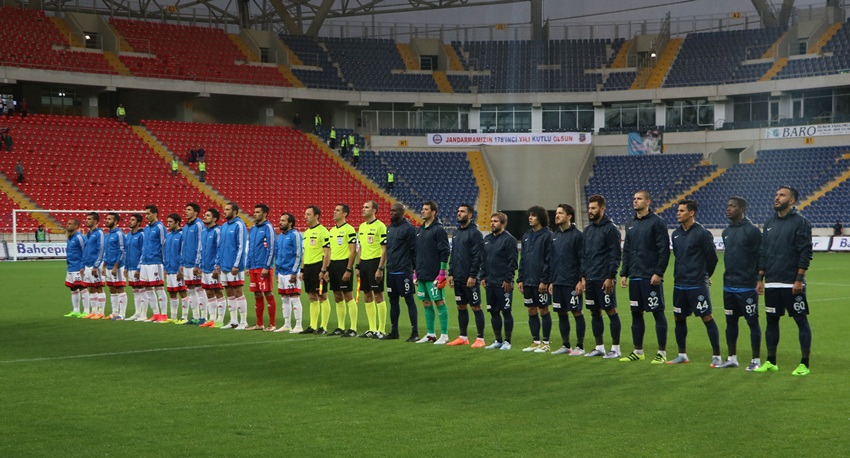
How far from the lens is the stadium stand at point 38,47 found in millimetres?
52375

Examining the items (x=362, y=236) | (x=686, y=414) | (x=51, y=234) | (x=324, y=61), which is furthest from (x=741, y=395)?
(x=324, y=61)

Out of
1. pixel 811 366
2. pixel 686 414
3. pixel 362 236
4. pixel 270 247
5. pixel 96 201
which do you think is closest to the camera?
pixel 686 414

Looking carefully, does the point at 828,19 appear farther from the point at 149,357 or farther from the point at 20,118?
the point at 149,357

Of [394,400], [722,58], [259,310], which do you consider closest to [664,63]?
[722,58]

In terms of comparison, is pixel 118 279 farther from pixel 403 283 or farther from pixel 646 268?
Result: pixel 646 268

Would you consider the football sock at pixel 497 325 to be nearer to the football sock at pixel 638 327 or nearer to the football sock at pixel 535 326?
the football sock at pixel 535 326

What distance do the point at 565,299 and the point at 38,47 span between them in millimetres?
46660

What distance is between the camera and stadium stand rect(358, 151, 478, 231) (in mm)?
58781

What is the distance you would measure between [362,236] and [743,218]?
6.48 m

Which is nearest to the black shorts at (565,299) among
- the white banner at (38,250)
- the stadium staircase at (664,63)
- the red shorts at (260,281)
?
the red shorts at (260,281)

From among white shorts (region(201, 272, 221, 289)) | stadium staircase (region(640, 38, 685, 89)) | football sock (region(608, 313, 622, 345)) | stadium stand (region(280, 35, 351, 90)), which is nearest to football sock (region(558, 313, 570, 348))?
football sock (region(608, 313, 622, 345))

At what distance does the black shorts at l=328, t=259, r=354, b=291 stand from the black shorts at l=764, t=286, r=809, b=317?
709 cm

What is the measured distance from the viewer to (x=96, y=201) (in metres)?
46.9

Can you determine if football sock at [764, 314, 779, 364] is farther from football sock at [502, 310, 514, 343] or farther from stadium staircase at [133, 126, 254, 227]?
stadium staircase at [133, 126, 254, 227]
